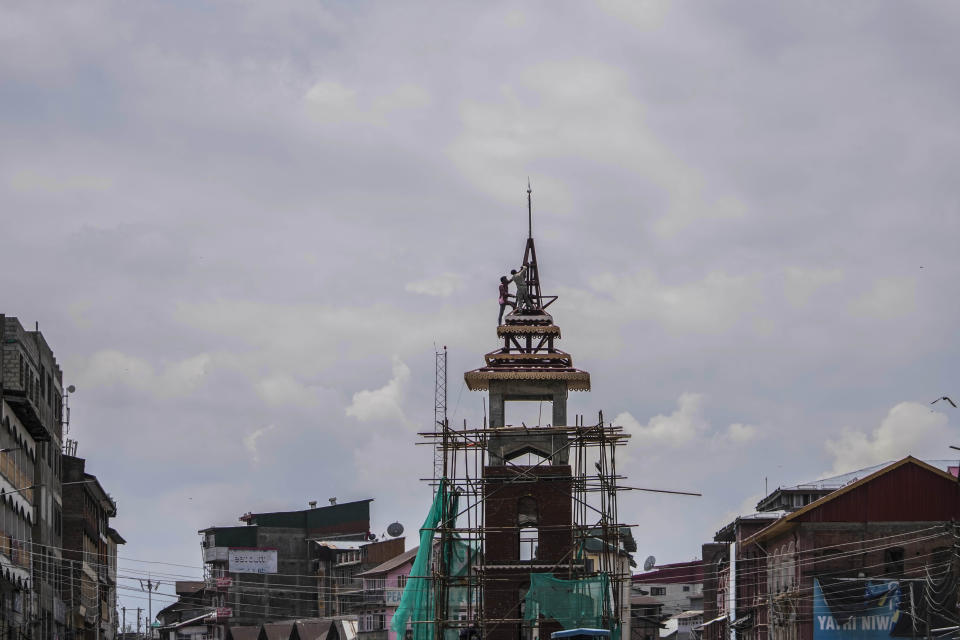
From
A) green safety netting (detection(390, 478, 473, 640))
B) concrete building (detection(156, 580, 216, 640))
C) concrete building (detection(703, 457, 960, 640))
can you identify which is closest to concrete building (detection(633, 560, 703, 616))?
concrete building (detection(156, 580, 216, 640))

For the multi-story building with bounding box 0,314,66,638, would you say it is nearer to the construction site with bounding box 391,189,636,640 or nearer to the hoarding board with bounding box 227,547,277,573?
the construction site with bounding box 391,189,636,640

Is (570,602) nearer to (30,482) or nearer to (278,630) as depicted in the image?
(30,482)

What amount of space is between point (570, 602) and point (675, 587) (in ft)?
310

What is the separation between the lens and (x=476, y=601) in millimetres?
68625

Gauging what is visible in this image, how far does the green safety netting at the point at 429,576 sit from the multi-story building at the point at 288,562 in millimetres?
79892

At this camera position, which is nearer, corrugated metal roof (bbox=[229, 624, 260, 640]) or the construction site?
the construction site

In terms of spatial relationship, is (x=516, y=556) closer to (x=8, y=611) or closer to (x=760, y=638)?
(x=8, y=611)

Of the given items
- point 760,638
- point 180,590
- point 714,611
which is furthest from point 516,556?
point 180,590

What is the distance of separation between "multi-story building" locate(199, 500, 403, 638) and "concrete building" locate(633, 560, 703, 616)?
82.6 ft

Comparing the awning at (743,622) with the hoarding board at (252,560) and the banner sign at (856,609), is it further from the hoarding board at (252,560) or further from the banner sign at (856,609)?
the hoarding board at (252,560)

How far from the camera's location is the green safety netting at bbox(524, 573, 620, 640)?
2549 inches

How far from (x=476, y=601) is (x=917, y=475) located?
26144 mm

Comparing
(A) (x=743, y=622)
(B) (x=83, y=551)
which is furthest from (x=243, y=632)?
(A) (x=743, y=622)

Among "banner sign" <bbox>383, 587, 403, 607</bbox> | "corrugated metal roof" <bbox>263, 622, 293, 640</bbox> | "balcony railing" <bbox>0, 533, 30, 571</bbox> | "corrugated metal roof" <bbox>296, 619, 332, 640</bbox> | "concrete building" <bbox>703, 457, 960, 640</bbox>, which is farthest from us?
"corrugated metal roof" <bbox>263, 622, 293, 640</bbox>
